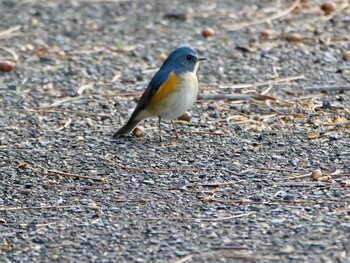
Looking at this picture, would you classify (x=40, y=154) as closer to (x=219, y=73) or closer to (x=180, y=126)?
(x=180, y=126)

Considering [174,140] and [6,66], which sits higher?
[174,140]

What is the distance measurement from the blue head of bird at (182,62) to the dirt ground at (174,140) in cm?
55

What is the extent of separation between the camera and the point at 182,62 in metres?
7.68

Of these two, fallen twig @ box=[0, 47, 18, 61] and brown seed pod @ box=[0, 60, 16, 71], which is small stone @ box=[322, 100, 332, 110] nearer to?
brown seed pod @ box=[0, 60, 16, 71]

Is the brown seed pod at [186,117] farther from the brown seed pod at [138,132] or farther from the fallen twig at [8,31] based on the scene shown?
the fallen twig at [8,31]

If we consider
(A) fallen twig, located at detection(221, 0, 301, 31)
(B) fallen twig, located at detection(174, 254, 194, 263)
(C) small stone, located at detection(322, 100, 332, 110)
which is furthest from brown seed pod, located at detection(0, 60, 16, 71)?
(B) fallen twig, located at detection(174, 254, 194, 263)

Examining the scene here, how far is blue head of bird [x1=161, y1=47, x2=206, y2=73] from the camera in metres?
7.64

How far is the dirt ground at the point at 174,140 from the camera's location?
5578 mm

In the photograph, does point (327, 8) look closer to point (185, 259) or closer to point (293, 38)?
point (293, 38)

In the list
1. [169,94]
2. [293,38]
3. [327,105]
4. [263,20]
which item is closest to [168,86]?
[169,94]

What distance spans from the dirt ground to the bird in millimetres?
223

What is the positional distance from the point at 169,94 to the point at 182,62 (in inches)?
12.2

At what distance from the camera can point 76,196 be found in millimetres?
6387

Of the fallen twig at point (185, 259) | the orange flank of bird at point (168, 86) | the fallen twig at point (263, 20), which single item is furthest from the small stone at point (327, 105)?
A: the fallen twig at point (185, 259)
